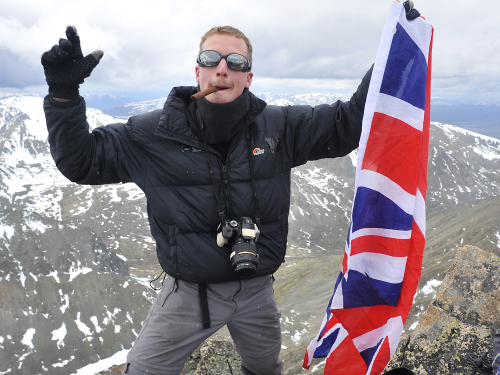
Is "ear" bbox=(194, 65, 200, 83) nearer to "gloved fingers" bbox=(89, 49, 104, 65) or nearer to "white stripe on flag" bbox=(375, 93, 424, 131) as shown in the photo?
"gloved fingers" bbox=(89, 49, 104, 65)

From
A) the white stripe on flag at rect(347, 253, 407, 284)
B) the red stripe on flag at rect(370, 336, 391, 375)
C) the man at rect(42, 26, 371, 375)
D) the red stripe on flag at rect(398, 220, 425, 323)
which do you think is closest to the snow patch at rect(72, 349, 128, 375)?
the man at rect(42, 26, 371, 375)

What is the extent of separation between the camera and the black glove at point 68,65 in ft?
16.5

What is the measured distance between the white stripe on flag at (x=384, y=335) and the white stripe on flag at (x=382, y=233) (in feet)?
4.28

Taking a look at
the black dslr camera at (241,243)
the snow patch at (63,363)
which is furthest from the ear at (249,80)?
the snow patch at (63,363)

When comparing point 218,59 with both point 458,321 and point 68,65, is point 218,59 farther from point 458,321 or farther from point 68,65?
point 458,321

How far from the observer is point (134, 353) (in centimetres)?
565

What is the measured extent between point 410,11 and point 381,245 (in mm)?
3982

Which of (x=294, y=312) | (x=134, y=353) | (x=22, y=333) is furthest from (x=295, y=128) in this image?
(x=22, y=333)

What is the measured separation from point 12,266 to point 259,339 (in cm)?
15290

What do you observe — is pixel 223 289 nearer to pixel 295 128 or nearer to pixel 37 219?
pixel 295 128

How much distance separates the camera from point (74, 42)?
5152mm

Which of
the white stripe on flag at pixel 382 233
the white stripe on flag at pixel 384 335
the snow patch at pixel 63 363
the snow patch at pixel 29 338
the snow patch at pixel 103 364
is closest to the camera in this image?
the white stripe on flag at pixel 384 335

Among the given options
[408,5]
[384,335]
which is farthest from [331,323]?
[408,5]

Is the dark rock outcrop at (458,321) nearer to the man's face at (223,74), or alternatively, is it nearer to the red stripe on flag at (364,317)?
the red stripe on flag at (364,317)
